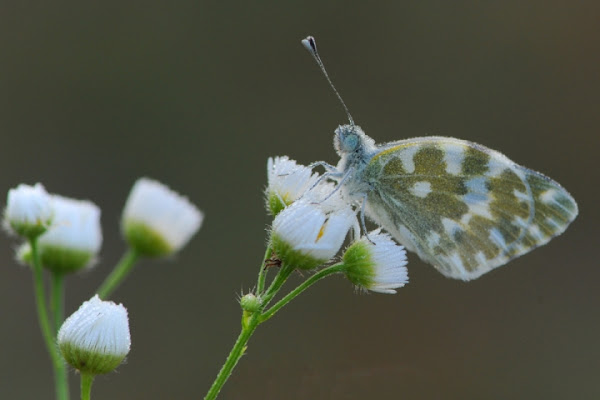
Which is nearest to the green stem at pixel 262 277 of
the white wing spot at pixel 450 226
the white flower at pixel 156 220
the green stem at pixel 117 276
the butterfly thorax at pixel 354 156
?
the butterfly thorax at pixel 354 156

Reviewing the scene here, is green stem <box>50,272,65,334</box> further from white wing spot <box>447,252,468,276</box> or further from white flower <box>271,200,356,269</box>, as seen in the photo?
white wing spot <box>447,252,468,276</box>

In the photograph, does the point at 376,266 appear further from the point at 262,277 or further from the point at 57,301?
the point at 57,301

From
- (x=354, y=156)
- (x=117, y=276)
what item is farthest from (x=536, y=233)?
(x=117, y=276)

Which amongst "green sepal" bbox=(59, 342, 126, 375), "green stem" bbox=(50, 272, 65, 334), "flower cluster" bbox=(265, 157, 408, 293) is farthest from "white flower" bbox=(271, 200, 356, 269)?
"green stem" bbox=(50, 272, 65, 334)

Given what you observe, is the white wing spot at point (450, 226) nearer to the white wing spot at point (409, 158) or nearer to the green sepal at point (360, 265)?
the white wing spot at point (409, 158)

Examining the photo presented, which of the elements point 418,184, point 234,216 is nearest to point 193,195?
point 234,216

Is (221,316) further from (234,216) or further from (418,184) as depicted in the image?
(418,184)
